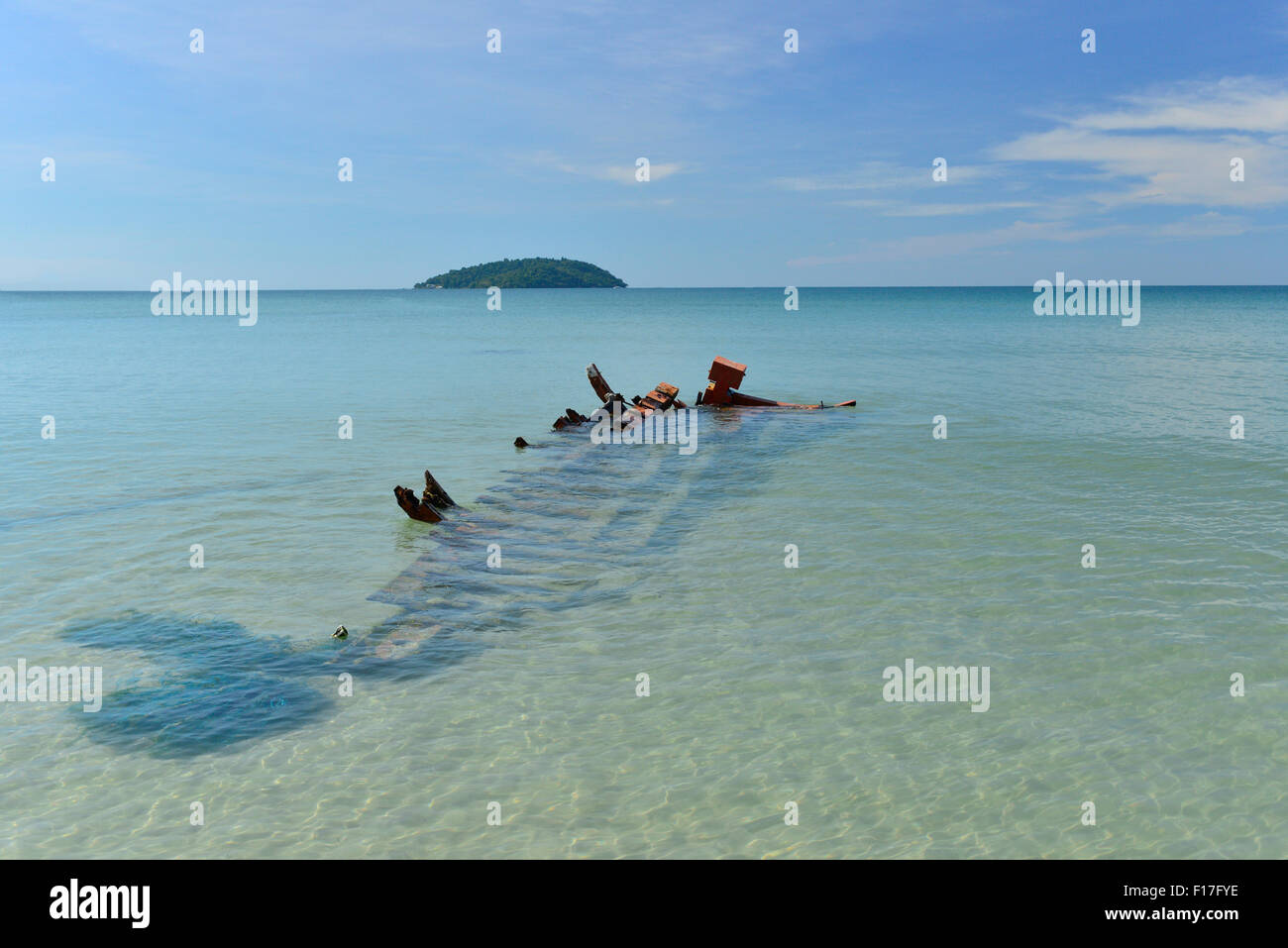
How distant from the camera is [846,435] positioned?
2378cm

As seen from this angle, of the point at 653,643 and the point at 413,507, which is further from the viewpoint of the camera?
the point at 413,507

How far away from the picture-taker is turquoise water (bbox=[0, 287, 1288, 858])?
22.3ft

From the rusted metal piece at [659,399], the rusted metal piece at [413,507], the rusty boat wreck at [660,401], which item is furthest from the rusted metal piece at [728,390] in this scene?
the rusted metal piece at [413,507]

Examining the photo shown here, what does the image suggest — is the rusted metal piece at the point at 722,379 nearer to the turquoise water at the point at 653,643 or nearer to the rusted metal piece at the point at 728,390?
the rusted metal piece at the point at 728,390

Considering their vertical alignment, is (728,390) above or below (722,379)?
below

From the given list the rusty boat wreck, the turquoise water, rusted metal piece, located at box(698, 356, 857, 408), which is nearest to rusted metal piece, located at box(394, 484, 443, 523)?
the turquoise water

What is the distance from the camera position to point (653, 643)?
10.0 metres

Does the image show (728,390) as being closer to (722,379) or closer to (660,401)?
(722,379)

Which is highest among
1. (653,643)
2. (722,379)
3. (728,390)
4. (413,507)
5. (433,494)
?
(722,379)

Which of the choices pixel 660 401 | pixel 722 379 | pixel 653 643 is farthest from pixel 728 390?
pixel 653 643

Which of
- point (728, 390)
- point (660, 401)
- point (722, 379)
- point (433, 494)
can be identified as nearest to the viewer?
point (433, 494)

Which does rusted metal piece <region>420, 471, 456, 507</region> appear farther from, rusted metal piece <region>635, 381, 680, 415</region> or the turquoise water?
rusted metal piece <region>635, 381, 680, 415</region>
